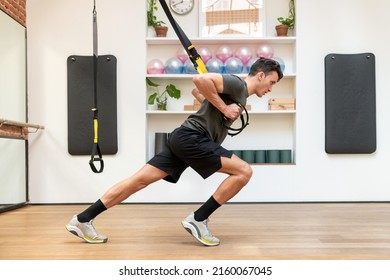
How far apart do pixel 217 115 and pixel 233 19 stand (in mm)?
3181

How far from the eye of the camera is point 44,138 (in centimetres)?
578

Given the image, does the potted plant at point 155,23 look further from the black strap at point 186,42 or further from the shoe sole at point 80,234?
the shoe sole at point 80,234

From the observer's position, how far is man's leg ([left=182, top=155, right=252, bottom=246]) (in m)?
2.94

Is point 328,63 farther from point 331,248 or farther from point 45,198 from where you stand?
point 45,198

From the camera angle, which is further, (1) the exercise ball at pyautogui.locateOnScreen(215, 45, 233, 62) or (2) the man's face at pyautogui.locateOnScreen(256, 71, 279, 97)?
(1) the exercise ball at pyautogui.locateOnScreen(215, 45, 233, 62)

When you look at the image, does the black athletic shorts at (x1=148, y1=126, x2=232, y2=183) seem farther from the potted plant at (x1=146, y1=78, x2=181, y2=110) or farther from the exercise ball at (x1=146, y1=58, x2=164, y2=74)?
the exercise ball at (x1=146, y1=58, x2=164, y2=74)

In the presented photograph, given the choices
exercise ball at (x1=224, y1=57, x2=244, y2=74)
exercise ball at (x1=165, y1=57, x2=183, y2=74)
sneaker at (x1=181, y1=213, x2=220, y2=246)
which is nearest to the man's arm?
sneaker at (x1=181, y1=213, x2=220, y2=246)

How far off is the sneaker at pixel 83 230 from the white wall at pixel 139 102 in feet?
8.61

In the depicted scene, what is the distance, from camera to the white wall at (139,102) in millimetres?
5738

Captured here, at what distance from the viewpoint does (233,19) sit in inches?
232

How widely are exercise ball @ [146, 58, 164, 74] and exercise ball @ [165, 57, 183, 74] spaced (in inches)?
2.8

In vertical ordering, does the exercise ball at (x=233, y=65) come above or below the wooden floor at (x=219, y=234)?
above

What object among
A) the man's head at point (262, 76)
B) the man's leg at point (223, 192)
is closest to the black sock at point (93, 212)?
the man's leg at point (223, 192)
